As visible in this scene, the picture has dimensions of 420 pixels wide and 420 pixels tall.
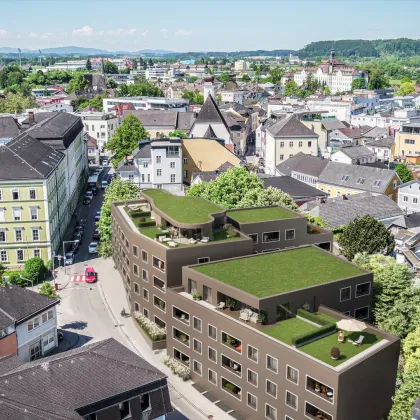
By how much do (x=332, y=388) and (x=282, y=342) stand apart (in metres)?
4.10

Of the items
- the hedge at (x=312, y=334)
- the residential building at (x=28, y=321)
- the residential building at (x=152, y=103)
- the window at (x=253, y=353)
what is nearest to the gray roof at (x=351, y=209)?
the hedge at (x=312, y=334)

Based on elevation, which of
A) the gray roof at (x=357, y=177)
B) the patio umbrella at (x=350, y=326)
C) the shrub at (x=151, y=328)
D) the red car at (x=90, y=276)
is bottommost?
the red car at (x=90, y=276)

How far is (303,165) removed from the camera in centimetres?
9075

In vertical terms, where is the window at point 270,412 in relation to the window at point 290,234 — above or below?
below

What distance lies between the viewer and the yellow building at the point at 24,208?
60.1m

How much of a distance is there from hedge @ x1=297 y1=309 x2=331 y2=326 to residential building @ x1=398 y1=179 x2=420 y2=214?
46.6 metres

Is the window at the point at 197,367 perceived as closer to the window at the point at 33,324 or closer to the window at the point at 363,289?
the window at the point at 363,289

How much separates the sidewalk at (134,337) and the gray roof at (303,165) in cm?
3614

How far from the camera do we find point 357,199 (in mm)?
72688

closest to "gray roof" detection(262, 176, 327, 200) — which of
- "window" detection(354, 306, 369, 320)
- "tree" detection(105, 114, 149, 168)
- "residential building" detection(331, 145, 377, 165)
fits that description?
"residential building" detection(331, 145, 377, 165)

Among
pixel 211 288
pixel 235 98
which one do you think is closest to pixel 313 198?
pixel 211 288

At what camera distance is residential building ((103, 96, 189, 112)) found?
15350 centimetres

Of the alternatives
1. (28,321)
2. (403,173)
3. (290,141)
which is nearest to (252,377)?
(28,321)

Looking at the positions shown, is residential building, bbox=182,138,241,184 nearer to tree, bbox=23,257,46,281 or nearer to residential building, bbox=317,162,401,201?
residential building, bbox=317,162,401,201
